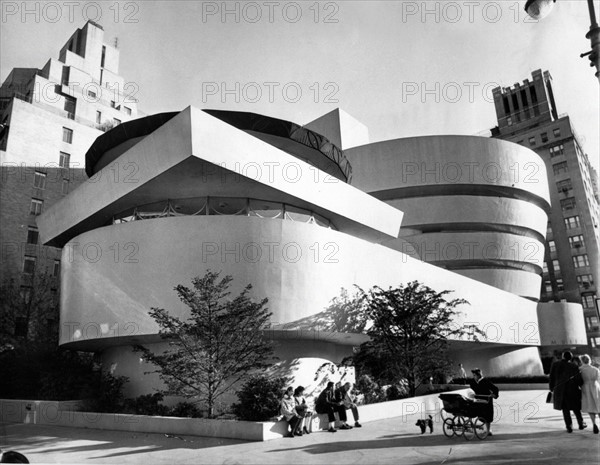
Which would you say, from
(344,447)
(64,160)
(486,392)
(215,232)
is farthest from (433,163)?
(64,160)

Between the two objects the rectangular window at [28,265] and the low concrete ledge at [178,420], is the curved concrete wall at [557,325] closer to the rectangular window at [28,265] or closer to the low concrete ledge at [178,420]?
the low concrete ledge at [178,420]

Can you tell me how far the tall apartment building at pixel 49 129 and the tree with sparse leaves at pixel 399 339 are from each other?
2729 centimetres

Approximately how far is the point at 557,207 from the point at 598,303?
7037cm

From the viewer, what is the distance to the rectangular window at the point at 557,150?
230ft

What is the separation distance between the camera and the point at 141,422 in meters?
13.4

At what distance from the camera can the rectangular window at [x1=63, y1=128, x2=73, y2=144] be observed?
138 ft

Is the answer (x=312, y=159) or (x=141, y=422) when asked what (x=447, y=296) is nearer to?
(x=312, y=159)

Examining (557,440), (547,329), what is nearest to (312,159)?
(557,440)

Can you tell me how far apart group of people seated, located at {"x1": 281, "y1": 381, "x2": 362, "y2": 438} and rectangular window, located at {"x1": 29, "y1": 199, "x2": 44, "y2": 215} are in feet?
104

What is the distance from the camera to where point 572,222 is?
67438 mm

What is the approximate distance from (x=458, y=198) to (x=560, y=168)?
4188 centimetres

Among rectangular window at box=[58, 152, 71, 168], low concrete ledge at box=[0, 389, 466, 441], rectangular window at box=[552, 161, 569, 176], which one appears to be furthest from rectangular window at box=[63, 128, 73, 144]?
rectangular window at box=[552, 161, 569, 176]

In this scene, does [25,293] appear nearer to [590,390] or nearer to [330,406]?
[330,406]

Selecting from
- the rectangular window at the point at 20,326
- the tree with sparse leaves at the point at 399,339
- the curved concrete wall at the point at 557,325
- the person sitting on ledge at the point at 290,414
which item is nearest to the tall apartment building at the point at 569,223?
the curved concrete wall at the point at 557,325
